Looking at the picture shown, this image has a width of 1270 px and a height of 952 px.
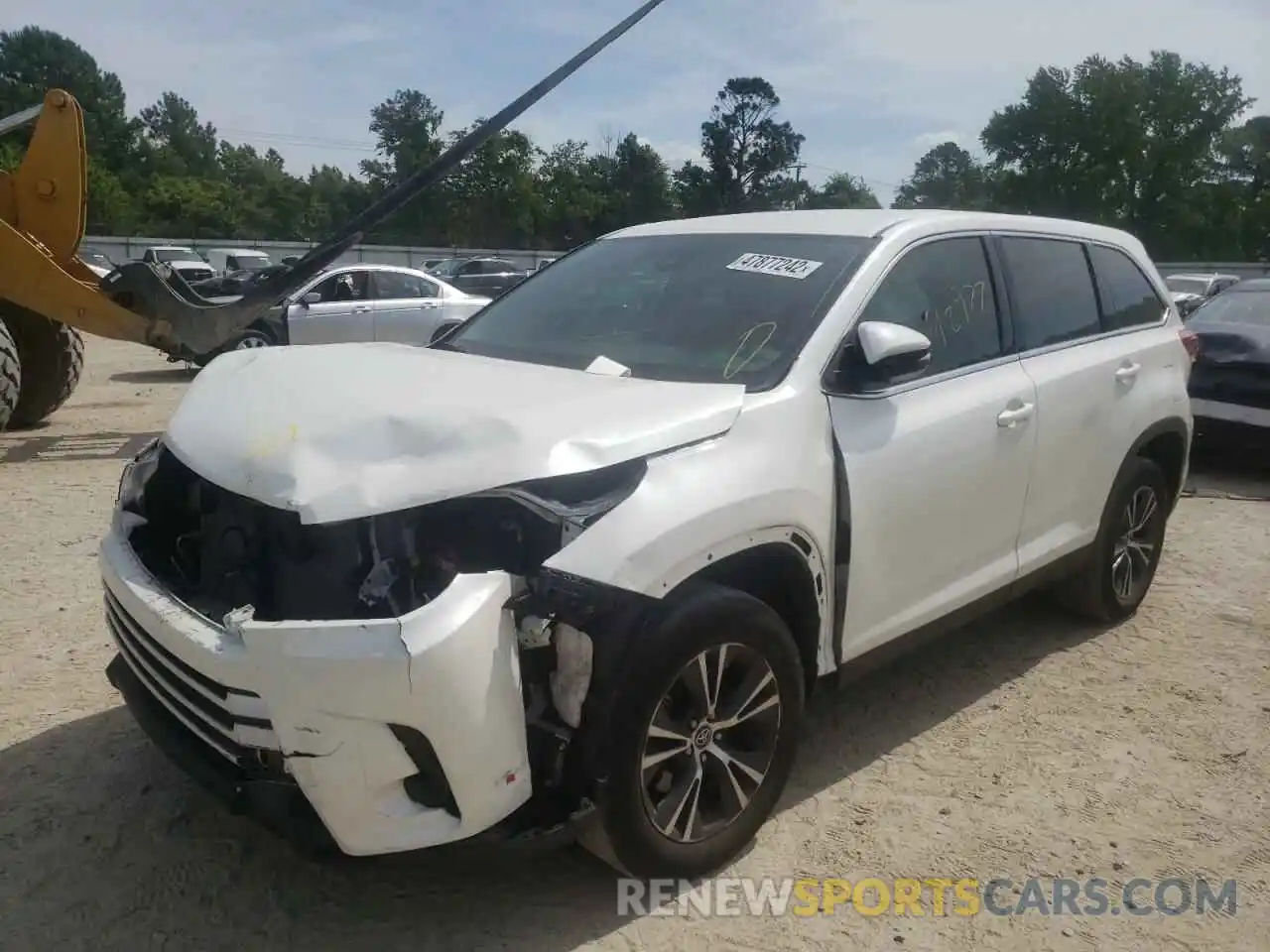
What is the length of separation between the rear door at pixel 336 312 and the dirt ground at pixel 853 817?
833cm

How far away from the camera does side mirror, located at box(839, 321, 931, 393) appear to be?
119 inches

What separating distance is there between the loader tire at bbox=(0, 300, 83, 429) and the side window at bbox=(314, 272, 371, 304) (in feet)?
12.9

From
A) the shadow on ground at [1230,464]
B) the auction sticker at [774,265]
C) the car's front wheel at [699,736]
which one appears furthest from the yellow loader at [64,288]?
the shadow on ground at [1230,464]

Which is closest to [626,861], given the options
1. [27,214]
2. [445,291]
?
[27,214]

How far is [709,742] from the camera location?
9.18ft

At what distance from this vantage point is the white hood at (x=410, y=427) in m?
2.43

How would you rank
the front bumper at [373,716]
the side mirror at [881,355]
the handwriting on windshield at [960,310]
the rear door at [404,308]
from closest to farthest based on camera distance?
the front bumper at [373,716] < the side mirror at [881,355] < the handwriting on windshield at [960,310] < the rear door at [404,308]

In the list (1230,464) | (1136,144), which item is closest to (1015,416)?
(1230,464)

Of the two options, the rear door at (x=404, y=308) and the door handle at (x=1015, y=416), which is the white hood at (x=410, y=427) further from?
the rear door at (x=404, y=308)

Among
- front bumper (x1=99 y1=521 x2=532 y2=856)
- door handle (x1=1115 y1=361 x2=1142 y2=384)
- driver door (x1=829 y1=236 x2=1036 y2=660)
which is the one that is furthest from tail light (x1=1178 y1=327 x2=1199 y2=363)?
front bumper (x1=99 y1=521 x2=532 y2=856)

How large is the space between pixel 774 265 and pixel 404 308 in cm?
1078

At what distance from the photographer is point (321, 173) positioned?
8156 cm

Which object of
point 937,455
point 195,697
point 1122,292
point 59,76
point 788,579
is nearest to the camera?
point 195,697

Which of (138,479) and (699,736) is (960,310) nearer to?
(699,736)
